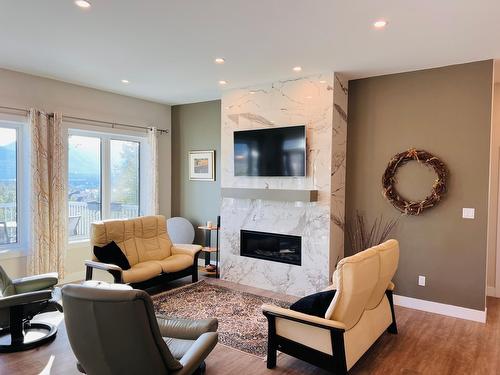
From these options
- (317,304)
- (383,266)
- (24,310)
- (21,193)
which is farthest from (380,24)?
(21,193)

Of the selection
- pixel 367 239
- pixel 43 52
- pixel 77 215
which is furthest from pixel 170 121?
pixel 367 239

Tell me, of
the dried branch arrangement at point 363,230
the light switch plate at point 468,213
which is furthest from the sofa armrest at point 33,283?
the light switch plate at point 468,213

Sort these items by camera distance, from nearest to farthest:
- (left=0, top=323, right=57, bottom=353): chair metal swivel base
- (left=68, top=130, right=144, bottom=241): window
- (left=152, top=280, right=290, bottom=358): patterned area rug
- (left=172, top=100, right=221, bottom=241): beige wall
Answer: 1. (left=0, top=323, right=57, bottom=353): chair metal swivel base
2. (left=152, top=280, right=290, bottom=358): patterned area rug
3. (left=68, top=130, right=144, bottom=241): window
4. (left=172, top=100, right=221, bottom=241): beige wall

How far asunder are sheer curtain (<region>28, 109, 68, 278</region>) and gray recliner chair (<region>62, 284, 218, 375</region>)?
348 centimetres

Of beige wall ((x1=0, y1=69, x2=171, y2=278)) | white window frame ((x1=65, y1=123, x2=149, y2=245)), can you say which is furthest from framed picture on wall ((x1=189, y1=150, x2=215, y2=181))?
white window frame ((x1=65, y1=123, x2=149, y2=245))

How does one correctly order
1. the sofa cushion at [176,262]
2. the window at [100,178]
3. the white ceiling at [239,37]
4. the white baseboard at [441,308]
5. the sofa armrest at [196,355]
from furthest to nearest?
the window at [100,178], the sofa cushion at [176,262], the white baseboard at [441,308], the white ceiling at [239,37], the sofa armrest at [196,355]

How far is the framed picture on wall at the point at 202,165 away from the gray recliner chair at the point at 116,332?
457 cm

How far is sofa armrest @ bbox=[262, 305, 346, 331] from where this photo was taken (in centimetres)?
251

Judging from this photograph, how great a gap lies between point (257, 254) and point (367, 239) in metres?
1.57

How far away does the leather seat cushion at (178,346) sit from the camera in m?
2.39

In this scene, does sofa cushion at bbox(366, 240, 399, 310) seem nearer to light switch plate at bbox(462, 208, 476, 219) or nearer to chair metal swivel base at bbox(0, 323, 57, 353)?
light switch plate at bbox(462, 208, 476, 219)

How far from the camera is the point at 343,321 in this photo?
259 centimetres

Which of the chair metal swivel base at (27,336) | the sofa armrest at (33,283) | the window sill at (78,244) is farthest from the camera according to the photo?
the window sill at (78,244)

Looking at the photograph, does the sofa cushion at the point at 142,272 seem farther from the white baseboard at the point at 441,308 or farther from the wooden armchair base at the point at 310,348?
the white baseboard at the point at 441,308
